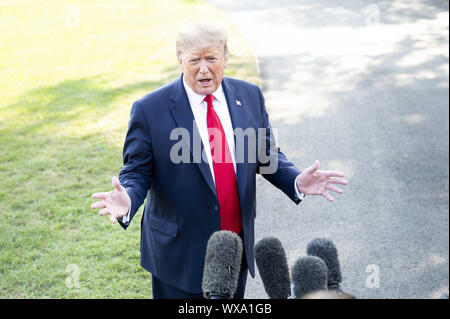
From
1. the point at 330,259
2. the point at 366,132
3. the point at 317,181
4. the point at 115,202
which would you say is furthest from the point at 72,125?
the point at 330,259

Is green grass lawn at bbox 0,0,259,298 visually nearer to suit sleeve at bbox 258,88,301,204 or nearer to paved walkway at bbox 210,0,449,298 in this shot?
paved walkway at bbox 210,0,449,298

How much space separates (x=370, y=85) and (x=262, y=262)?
1004 centimetres

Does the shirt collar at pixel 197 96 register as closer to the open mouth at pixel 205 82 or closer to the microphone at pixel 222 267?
the open mouth at pixel 205 82

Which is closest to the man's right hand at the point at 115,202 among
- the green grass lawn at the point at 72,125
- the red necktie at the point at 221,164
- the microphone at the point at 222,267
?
the red necktie at the point at 221,164

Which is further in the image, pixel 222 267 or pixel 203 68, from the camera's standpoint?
pixel 203 68

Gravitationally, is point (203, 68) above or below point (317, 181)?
above

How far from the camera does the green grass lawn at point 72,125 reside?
5.21m

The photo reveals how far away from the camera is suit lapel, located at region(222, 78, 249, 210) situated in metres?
3.03

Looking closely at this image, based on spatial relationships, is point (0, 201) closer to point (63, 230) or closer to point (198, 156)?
point (63, 230)

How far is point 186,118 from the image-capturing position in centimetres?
301

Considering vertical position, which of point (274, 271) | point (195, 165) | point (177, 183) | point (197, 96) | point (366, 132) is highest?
point (197, 96)

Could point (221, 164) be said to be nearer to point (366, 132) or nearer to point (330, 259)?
point (330, 259)

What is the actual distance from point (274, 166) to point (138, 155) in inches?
33.4

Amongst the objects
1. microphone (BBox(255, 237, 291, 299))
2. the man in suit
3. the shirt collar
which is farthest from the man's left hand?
microphone (BBox(255, 237, 291, 299))
